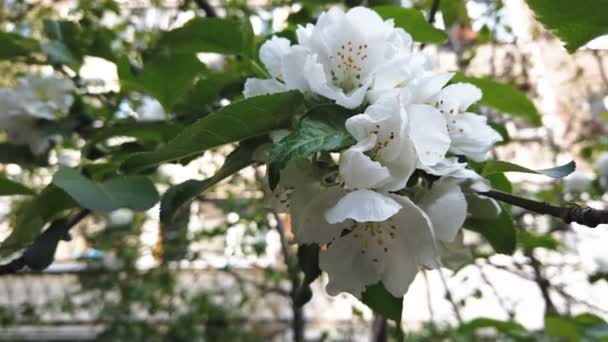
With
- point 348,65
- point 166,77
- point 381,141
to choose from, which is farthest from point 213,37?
point 381,141

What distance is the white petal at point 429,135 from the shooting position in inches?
18.6

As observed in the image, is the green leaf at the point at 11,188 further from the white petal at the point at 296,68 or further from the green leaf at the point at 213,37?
the white petal at the point at 296,68

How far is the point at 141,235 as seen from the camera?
2729 mm

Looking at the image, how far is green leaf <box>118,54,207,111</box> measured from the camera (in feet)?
2.45

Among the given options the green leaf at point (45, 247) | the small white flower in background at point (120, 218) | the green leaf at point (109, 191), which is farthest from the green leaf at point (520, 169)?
the small white flower in background at point (120, 218)

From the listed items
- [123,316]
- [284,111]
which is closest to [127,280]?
[123,316]

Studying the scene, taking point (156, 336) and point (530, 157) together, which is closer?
point (156, 336)

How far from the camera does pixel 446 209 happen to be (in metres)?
0.49

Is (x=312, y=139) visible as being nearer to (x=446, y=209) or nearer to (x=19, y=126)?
(x=446, y=209)

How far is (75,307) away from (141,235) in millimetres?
457

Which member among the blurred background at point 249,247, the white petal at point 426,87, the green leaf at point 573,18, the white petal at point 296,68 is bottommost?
the blurred background at point 249,247

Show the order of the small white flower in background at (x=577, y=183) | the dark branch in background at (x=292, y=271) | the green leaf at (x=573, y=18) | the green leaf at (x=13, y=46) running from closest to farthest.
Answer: the green leaf at (x=573, y=18) → the green leaf at (x=13, y=46) → the dark branch in background at (x=292, y=271) → the small white flower in background at (x=577, y=183)

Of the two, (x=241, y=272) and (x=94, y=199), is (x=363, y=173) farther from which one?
(x=241, y=272)

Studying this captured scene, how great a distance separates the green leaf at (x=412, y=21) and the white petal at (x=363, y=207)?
0.33 metres
